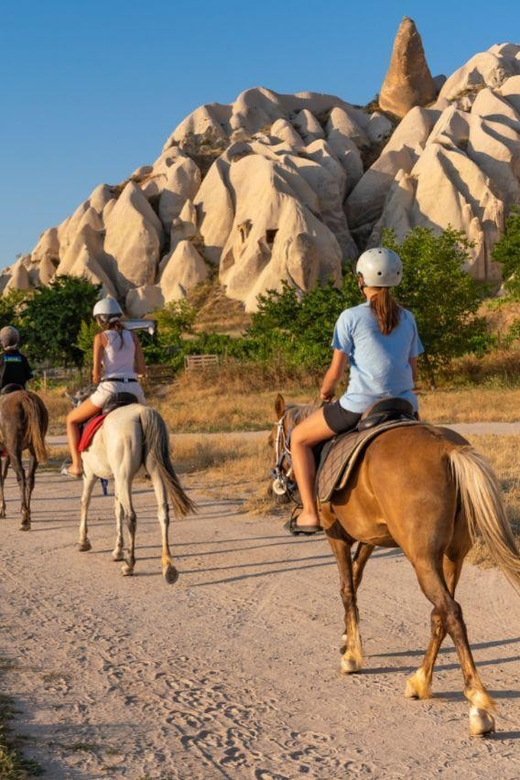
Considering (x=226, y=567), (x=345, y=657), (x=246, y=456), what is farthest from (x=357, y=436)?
(x=246, y=456)

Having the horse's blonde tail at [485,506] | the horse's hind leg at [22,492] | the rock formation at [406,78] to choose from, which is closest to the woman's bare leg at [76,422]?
the horse's hind leg at [22,492]

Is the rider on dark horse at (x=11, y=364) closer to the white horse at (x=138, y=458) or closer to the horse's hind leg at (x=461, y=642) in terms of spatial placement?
the white horse at (x=138, y=458)

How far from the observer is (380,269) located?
18.8 feet

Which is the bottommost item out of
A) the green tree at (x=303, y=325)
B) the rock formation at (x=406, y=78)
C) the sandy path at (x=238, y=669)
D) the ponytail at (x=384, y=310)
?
the sandy path at (x=238, y=669)

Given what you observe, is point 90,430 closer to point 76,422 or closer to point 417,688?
point 76,422

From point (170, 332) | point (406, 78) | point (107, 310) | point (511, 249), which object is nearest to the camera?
point (107, 310)

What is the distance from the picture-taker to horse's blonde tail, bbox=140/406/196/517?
8914 mm

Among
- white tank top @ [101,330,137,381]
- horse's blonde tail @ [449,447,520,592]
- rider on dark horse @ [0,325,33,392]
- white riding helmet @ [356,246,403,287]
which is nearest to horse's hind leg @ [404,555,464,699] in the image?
horse's blonde tail @ [449,447,520,592]

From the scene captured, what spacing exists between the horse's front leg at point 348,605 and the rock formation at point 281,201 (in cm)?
5568

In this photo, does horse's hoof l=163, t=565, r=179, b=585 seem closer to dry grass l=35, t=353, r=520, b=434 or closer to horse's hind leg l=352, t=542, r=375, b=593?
horse's hind leg l=352, t=542, r=375, b=593

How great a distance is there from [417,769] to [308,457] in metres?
2.33

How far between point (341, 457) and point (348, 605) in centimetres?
101

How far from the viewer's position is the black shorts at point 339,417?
5.90 metres

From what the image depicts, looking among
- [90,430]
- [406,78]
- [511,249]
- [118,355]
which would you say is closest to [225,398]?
[90,430]
